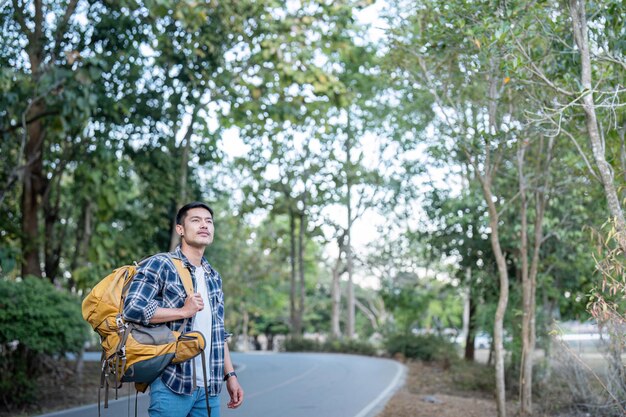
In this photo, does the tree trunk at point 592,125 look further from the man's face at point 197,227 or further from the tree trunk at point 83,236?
the tree trunk at point 83,236

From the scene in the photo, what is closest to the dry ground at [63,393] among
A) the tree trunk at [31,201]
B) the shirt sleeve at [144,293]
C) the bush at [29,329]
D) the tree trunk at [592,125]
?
the bush at [29,329]

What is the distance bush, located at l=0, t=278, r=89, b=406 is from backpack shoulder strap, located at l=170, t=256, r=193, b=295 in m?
8.28

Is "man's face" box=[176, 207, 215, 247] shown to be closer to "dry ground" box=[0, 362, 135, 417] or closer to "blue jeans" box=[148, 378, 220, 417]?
"blue jeans" box=[148, 378, 220, 417]

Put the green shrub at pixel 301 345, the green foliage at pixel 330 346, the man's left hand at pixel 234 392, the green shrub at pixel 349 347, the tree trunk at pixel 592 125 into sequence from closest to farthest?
1. the man's left hand at pixel 234 392
2. the tree trunk at pixel 592 125
3. the green shrub at pixel 349 347
4. the green foliage at pixel 330 346
5. the green shrub at pixel 301 345

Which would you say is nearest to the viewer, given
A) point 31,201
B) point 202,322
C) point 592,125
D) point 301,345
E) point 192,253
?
point 202,322

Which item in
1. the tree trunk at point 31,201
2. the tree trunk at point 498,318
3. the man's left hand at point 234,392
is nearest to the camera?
the man's left hand at point 234,392

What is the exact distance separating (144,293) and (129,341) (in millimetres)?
278

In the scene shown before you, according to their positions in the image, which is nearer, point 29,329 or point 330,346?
point 29,329

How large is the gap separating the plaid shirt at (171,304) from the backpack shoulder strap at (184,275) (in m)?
0.02

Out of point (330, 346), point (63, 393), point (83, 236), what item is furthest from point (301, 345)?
point (63, 393)

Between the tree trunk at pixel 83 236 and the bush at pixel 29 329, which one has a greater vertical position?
the tree trunk at pixel 83 236

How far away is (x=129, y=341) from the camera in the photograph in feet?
13.4

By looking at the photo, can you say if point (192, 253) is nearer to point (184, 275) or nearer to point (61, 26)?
point (184, 275)

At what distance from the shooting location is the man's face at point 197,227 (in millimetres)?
4500
